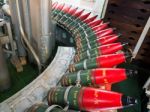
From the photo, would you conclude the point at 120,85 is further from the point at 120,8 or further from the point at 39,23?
the point at 39,23

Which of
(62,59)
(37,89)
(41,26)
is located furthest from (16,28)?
(37,89)

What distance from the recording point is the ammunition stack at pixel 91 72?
931 millimetres

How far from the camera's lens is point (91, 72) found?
46.3 inches

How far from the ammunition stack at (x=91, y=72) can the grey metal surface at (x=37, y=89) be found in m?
0.08

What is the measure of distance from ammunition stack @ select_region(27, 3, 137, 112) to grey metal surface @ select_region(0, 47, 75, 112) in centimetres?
8

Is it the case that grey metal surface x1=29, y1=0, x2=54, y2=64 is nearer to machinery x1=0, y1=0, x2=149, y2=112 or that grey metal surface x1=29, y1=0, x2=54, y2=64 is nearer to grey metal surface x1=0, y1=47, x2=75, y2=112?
machinery x1=0, y1=0, x2=149, y2=112

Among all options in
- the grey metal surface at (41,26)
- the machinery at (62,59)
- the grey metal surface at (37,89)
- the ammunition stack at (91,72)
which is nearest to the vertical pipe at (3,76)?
the machinery at (62,59)

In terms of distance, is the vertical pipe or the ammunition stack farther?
the vertical pipe

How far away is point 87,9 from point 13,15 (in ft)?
4.69

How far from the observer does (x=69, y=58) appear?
1.62 metres

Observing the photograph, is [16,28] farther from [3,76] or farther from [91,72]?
[91,72]

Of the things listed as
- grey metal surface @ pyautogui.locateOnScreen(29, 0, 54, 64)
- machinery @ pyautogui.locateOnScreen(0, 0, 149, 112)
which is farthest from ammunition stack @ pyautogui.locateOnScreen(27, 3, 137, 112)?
grey metal surface @ pyautogui.locateOnScreen(29, 0, 54, 64)

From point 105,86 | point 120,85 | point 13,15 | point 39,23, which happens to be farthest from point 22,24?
point 120,85

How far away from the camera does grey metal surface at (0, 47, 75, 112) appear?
41.3 inches
